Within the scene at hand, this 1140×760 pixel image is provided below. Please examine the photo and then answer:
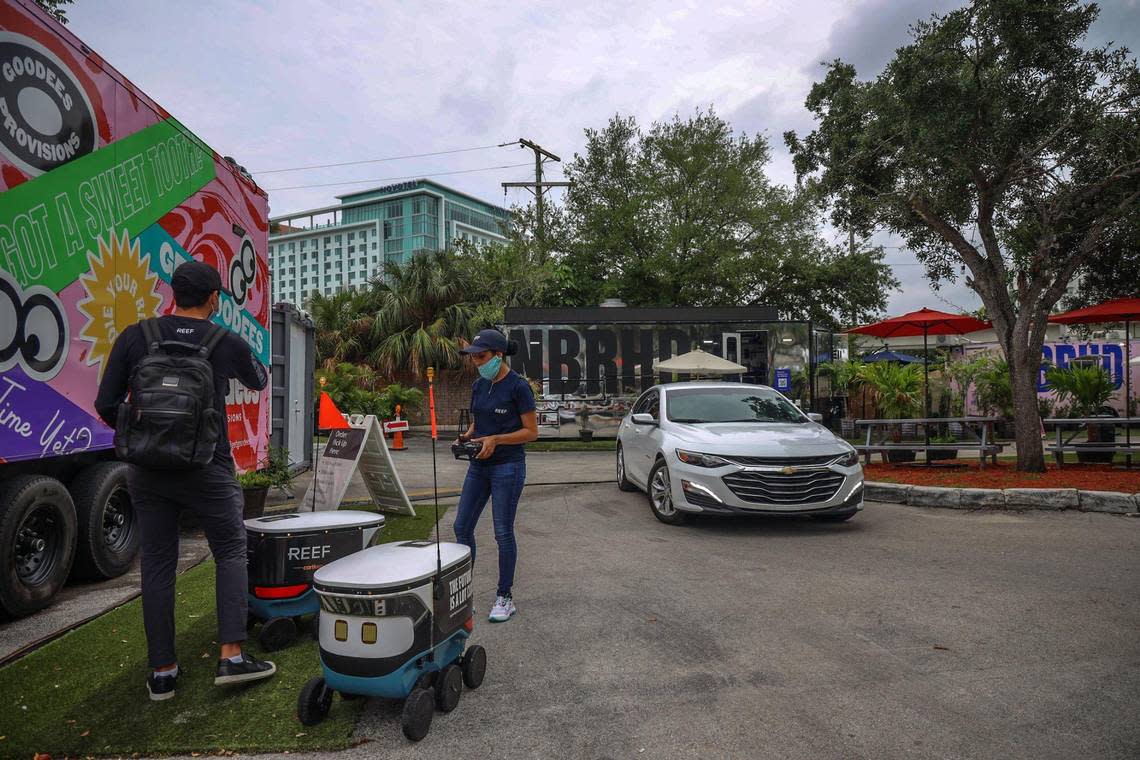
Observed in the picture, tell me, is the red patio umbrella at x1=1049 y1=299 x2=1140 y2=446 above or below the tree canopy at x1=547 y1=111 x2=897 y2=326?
below

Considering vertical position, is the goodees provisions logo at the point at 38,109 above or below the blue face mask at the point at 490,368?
above

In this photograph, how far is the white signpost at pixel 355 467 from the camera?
7672mm

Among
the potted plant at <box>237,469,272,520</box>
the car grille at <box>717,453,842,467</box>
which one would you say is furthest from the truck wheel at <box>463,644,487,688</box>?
the potted plant at <box>237,469,272,520</box>

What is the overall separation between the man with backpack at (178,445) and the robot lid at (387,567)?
68 cm

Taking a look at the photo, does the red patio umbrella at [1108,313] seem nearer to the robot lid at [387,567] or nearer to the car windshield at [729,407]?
the car windshield at [729,407]

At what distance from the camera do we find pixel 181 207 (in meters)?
6.27

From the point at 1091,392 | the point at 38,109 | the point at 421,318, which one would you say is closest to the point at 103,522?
the point at 38,109

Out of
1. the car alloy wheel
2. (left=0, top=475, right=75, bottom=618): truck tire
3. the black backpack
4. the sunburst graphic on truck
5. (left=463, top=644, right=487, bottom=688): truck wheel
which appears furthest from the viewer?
the car alloy wheel

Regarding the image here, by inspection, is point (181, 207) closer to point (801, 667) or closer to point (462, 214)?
point (801, 667)

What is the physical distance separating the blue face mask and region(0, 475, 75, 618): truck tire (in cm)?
278

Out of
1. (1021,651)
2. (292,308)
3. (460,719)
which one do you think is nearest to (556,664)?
(460,719)

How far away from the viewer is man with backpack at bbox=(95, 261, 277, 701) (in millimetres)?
3234

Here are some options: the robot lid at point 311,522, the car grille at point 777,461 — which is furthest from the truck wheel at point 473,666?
the car grille at point 777,461

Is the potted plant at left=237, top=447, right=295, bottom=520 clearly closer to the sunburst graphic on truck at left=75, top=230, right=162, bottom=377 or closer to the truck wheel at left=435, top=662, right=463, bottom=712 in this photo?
the sunburst graphic on truck at left=75, top=230, right=162, bottom=377
